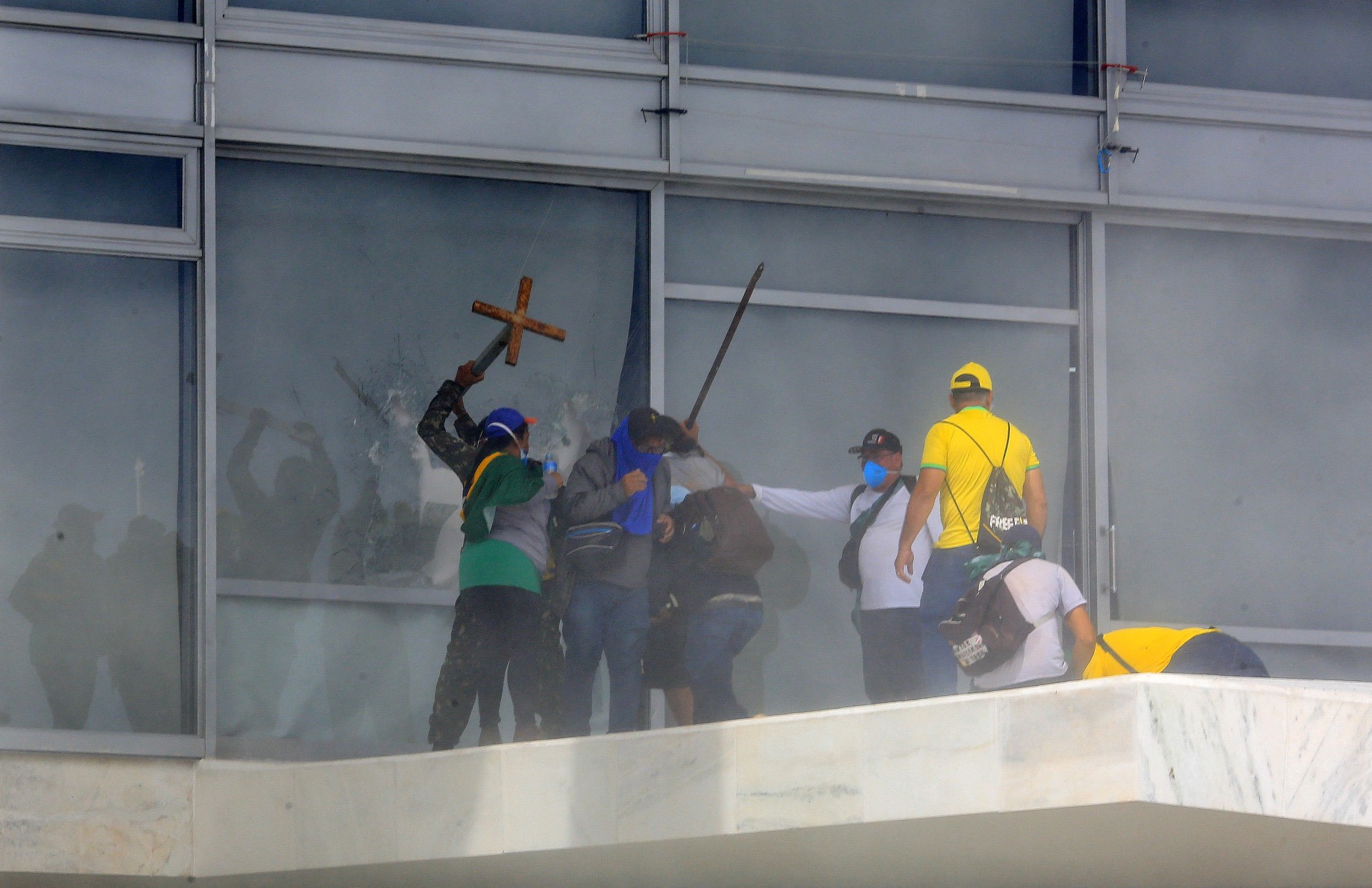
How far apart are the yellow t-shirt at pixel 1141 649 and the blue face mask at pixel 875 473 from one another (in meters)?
1.82

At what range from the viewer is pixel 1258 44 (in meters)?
9.09

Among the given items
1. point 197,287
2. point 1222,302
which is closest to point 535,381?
point 197,287

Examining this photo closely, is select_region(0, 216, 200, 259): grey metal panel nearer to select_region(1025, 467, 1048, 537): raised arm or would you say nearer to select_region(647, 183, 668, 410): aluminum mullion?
select_region(647, 183, 668, 410): aluminum mullion

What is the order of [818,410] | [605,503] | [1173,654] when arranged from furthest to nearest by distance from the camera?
[818,410], [605,503], [1173,654]

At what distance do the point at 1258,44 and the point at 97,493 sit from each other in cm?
647

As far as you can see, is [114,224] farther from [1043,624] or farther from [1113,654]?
[1113,654]

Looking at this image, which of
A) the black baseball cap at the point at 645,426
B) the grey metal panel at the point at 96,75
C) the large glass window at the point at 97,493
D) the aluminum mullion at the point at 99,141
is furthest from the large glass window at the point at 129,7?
the black baseball cap at the point at 645,426

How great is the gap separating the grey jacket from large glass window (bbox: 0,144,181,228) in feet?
7.68

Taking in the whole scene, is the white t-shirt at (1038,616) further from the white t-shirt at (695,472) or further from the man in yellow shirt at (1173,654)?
the white t-shirt at (695,472)

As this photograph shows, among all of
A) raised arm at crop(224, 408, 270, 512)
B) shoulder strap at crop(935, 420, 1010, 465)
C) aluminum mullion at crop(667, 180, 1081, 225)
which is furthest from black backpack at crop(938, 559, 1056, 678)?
raised arm at crop(224, 408, 270, 512)

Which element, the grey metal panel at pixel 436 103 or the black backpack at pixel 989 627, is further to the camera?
the grey metal panel at pixel 436 103

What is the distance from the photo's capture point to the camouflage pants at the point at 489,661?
6824 millimetres

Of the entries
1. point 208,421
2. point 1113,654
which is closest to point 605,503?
point 208,421

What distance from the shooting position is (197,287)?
7809mm
